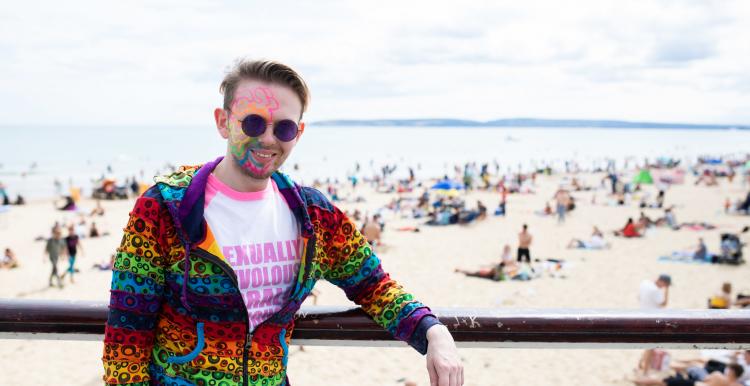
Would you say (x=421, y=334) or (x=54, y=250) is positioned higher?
(x=421, y=334)

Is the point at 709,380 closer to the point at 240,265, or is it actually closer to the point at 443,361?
the point at 443,361

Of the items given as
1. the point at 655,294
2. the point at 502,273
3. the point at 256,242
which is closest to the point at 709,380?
the point at 655,294

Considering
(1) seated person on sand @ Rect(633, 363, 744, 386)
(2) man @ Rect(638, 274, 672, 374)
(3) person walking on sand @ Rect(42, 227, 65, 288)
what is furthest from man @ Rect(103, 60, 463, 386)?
(3) person walking on sand @ Rect(42, 227, 65, 288)

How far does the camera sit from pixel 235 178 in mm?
1528

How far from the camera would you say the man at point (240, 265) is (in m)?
1.37

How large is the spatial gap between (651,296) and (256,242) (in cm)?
768

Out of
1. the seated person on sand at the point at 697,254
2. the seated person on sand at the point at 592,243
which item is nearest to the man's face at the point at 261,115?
the seated person on sand at the point at 697,254

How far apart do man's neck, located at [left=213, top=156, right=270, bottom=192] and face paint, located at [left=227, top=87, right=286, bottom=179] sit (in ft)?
0.05

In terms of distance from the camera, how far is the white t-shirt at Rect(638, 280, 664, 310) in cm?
777

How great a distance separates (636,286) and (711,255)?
3.52 metres

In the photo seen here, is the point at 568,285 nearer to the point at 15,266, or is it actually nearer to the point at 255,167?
the point at 255,167

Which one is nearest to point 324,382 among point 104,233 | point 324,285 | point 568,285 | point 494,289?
point 324,285

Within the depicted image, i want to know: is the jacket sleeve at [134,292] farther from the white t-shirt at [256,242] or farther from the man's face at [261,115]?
the man's face at [261,115]

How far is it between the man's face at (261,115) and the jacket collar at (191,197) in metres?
0.10
